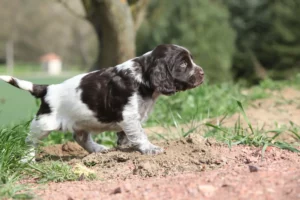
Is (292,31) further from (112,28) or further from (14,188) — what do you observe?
(14,188)

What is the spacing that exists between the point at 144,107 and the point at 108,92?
0.36 m

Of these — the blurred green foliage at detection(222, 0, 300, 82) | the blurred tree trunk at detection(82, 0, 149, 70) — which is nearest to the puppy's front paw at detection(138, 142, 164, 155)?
the blurred tree trunk at detection(82, 0, 149, 70)

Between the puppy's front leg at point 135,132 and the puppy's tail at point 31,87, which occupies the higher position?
the puppy's tail at point 31,87

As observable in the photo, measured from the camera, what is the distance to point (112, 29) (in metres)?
8.27

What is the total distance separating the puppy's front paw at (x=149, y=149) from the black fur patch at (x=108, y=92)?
33 centimetres

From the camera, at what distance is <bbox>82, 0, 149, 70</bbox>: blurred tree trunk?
808 centimetres

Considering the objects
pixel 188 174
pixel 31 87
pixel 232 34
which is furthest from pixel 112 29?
pixel 232 34

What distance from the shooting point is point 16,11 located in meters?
39.3

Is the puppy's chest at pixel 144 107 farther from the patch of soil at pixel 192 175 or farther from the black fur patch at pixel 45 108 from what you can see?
the black fur patch at pixel 45 108

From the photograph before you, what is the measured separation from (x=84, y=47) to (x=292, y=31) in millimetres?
27201

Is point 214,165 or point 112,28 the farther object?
point 112,28

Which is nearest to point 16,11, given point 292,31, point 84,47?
point 84,47

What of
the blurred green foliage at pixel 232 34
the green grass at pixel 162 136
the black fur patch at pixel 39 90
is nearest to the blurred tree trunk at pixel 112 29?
the green grass at pixel 162 136

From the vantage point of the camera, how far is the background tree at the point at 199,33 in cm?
1914
